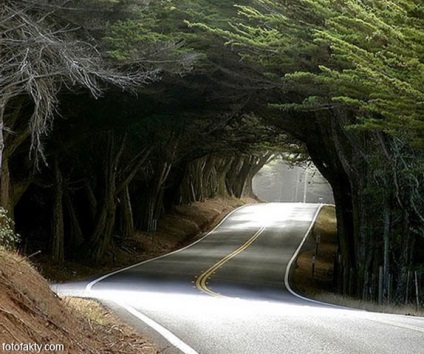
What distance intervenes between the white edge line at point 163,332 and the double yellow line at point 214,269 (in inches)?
338

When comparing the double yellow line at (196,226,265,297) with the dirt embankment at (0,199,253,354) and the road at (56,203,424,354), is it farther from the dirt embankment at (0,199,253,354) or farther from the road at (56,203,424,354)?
the dirt embankment at (0,199,253,354)

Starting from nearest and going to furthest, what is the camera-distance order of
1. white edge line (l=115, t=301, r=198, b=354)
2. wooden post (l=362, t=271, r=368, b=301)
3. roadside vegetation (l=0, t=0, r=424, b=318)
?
white edge line (l=115, t=301, r=198, b=354)
roadside vegetation (l=0, t=0, r=424, b=318)
wooden post (l=362, t=271, r=368, b=301)

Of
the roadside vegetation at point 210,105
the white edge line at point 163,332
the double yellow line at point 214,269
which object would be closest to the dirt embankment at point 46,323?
the white edge line at point 163,332

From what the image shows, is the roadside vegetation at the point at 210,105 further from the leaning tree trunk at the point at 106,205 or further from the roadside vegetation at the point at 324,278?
the roadside vegetation at the point at 324,278

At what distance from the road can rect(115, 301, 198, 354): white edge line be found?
0.05 ft

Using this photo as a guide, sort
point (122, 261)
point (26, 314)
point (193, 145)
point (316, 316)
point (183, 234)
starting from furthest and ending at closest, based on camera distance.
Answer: point (183, 234) < point (193, 145) < point (122, 261) < point (316, 316) < point (26, 314)

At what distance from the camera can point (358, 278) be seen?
26.1 m

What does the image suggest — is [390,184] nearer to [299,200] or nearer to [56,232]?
[56,232]

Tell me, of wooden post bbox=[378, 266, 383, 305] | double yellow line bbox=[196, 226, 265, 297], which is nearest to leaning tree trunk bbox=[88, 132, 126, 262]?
double yellow line bbox=[196, 226, 265, 297]

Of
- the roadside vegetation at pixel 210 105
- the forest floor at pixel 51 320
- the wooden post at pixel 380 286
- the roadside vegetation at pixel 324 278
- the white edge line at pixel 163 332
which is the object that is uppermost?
the roadside vegetation at pixel 210 105

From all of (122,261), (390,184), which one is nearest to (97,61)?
(390,184)

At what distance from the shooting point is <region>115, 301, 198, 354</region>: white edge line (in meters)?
9.05

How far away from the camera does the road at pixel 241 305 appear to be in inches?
370

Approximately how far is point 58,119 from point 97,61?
29.4 feet
